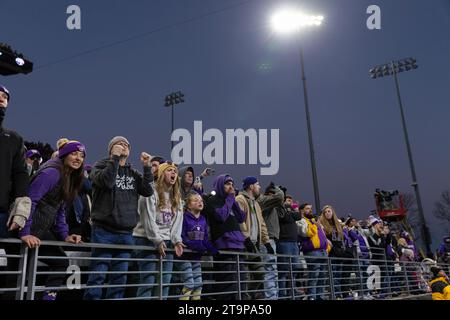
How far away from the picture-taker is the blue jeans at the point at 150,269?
13.8ft

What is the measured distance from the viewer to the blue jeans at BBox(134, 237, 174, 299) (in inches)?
166

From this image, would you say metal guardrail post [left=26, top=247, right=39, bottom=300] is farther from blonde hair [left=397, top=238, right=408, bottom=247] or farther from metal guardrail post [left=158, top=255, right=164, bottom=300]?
blonde hair [left=397, top=238, right=408, bottom=247]

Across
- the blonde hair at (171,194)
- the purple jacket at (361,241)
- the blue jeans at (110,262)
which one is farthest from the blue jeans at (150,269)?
the purple jacket at (361,241)

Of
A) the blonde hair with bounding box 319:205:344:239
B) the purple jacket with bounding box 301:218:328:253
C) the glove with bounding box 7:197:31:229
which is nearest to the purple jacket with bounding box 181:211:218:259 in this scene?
the glove with bounding box 7:197:31:229

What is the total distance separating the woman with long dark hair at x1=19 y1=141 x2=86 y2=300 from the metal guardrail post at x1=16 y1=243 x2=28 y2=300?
18 cm

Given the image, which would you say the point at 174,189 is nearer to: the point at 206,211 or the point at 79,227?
the point at 206,211

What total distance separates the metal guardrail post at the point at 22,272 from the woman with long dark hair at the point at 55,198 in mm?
178

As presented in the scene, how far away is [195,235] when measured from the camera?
4.88 meters

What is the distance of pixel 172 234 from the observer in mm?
4582

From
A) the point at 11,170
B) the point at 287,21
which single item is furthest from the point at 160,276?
the point at 287,21

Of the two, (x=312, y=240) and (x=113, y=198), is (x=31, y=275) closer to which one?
(x=113, y=198)

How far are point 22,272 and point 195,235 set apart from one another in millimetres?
2131

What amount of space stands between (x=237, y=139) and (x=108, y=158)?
588 cm
